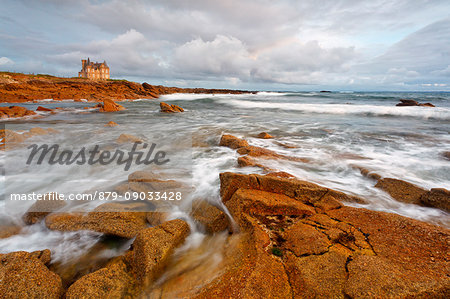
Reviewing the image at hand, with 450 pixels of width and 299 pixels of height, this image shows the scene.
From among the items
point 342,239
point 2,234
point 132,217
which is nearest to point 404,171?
point 342,239

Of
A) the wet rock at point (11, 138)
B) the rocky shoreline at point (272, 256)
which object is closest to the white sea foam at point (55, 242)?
the rocky shoreline at point (272, 256)

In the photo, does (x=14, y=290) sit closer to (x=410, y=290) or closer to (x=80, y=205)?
(x=80, y=205)

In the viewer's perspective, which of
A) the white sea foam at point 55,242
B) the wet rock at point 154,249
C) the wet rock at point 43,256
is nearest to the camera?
the wet rock at point 154,249

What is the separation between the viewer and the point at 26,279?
2.10 m

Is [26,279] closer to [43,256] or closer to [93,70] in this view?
[43,256]

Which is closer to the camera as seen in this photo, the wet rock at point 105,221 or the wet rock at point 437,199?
the wet rock at point 105,221

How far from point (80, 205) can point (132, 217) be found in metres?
1.47

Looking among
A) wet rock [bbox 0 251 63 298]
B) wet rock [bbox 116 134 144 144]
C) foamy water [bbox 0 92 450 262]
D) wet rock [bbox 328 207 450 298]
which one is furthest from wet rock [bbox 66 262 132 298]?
wet rock [bbox 116 134 144 144]

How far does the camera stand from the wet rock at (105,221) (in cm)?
303

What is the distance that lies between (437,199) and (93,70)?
342ft

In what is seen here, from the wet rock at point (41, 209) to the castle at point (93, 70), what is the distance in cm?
9783

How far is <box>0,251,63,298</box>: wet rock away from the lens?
201cm

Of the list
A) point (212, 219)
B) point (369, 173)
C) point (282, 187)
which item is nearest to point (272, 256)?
point (212, 219)

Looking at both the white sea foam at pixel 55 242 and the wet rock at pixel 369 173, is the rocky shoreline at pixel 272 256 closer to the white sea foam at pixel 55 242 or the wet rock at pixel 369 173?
the white sea foam at pixel 55 242
